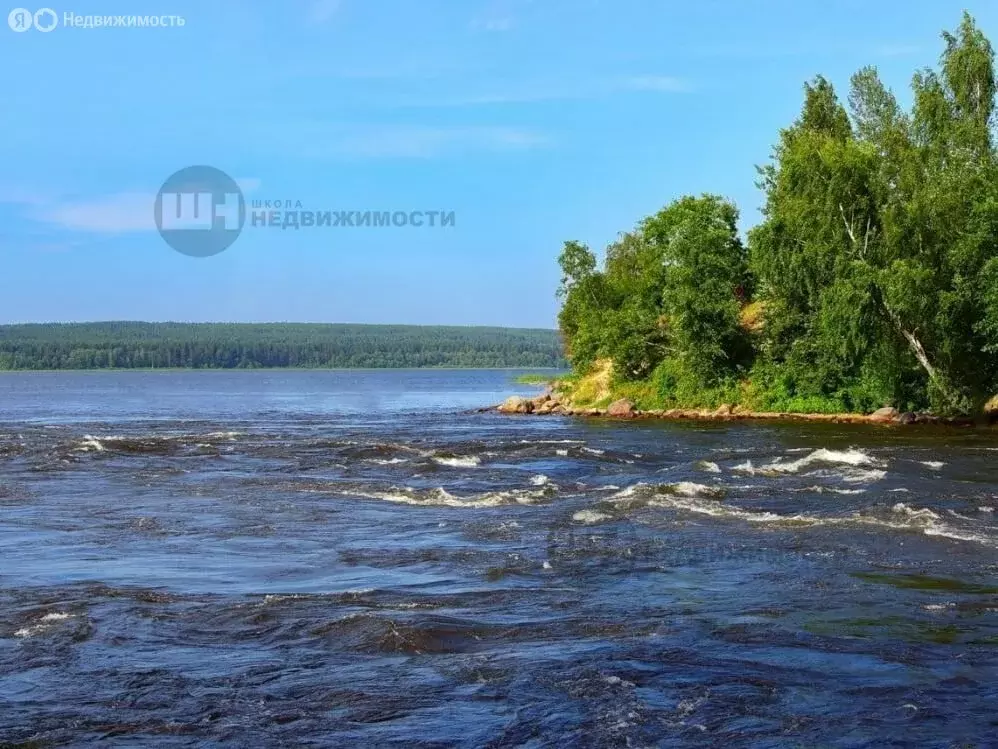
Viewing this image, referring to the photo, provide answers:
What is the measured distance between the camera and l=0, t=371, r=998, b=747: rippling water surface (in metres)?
9.39

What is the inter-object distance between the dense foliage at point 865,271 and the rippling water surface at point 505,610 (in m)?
18.2

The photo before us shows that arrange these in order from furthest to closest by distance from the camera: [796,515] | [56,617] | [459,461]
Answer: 1. [459,461]
2. [796,515]
3. [56,617]

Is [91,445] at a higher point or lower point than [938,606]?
lower

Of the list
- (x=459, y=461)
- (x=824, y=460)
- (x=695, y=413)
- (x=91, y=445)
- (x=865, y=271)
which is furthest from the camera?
(x=695, y=413)

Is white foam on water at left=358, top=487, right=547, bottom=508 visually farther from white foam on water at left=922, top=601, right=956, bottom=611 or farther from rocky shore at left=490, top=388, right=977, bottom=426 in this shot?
rocky shore at left=490, top=388, right=977, bottom=426

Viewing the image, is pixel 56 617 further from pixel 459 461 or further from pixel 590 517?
pixel 459 461

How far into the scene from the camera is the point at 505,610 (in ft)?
44.3

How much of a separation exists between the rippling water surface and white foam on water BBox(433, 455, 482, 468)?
4009 millimetres

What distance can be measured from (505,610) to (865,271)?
120ft

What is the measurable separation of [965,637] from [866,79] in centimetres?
5311

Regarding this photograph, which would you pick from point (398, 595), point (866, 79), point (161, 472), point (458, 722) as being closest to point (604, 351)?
point (866, 79)

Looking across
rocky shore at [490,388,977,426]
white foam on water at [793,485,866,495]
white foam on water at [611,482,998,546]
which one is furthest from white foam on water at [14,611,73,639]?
rocky shore at [490,388,977,426]

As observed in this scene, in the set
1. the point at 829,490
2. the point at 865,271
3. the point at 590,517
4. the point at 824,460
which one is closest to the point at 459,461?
the point at 824,460

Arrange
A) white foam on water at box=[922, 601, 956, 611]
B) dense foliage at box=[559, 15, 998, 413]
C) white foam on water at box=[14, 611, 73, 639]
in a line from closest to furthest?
white foam on water at box=[14, 611, 73, 639] → white foam on water at box=[922, 601, 956, 611] → dense foliage at box=[559, 15, 998, 413]
